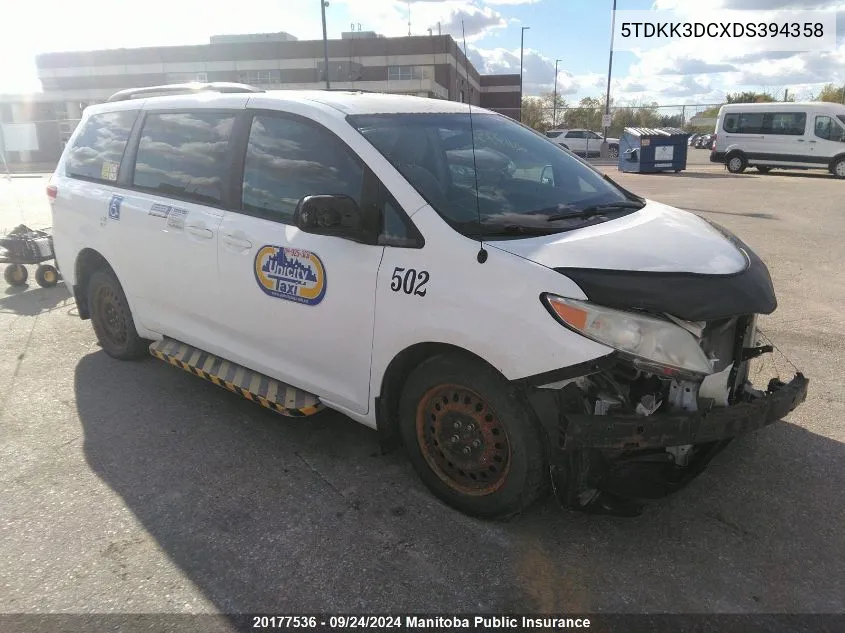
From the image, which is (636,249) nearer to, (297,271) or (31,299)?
(297,271)

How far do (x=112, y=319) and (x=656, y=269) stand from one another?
404 cm

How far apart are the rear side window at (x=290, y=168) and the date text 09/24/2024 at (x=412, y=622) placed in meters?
1.78

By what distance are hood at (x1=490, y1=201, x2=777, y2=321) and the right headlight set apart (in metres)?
0.05

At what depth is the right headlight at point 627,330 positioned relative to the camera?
2.42 meters

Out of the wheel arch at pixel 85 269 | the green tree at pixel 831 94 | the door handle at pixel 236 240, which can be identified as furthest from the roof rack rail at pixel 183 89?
the green tree at pixel 831 94

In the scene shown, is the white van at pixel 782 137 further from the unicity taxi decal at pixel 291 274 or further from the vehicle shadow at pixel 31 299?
the unicity taxi decal at pixel 291 274

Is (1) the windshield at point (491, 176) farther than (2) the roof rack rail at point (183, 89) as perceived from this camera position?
No

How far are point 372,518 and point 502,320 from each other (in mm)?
1153

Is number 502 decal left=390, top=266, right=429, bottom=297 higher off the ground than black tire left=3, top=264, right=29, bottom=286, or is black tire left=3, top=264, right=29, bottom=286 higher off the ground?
number 502 decal left=390, top=266, right=429, bottom=297

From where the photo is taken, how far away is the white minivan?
2.48 m

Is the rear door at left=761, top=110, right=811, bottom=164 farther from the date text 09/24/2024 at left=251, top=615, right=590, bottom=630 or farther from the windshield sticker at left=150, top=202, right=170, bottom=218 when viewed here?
the date text 09/24/2024 at left=251, top=615, right=590, bottom=630

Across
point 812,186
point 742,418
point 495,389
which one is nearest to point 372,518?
point 495,389

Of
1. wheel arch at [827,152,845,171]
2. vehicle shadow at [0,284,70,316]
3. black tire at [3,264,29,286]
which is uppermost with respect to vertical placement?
wheel arch at [827,152,845,171]

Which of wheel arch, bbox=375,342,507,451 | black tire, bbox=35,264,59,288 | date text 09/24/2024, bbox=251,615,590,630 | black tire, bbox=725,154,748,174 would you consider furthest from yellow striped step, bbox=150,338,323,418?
black tire, bbox=725,154,748,174
